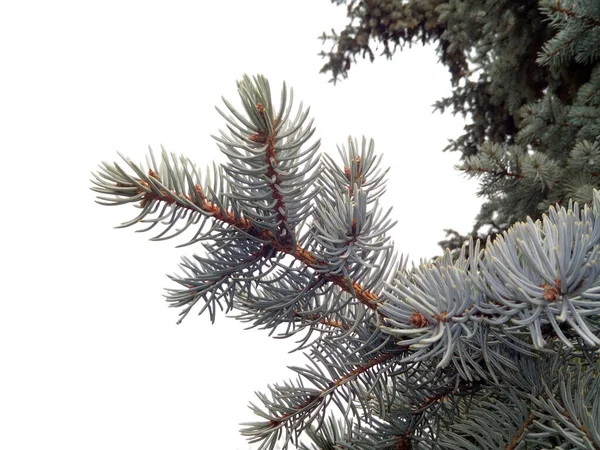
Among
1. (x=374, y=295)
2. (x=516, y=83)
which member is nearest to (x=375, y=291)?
(x=374, y=295)

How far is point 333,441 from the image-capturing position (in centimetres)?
65

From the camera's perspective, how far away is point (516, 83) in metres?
2.64

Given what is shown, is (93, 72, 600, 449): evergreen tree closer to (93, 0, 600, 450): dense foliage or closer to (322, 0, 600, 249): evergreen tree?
(93, 0, 600, 450): dense foliage

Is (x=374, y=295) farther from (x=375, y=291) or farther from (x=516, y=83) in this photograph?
(x=516, y=83)

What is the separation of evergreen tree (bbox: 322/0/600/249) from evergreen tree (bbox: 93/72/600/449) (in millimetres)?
860

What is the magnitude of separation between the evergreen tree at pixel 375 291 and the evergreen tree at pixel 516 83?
860 mm

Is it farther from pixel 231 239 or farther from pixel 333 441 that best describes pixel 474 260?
pixel 333 441

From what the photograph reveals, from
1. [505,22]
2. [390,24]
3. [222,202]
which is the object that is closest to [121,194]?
[222,202]

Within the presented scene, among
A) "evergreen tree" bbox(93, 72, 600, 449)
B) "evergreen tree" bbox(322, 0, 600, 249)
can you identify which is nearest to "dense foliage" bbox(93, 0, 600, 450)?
"evergreen tree" bbox(93, 72, 600, 449)

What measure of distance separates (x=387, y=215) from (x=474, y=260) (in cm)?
11

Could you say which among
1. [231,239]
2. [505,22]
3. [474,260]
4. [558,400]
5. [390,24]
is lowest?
[558,400]

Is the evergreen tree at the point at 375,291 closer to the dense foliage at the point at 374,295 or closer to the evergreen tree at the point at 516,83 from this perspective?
the dense foliage at the point at 374,295

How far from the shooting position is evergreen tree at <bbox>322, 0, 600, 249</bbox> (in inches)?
68.2

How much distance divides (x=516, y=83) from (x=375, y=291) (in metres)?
2.44
